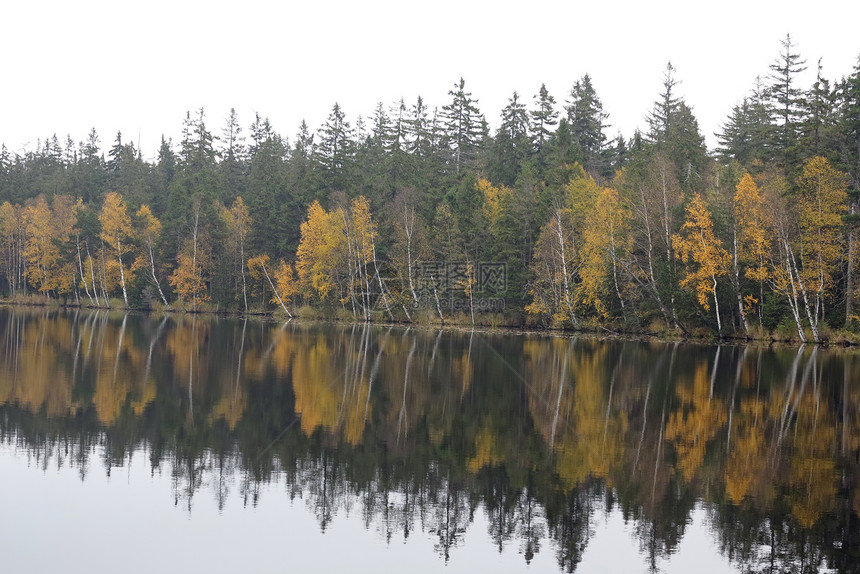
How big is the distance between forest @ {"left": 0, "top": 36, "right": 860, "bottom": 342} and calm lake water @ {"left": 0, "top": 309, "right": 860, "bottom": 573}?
68.7ft

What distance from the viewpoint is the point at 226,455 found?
15477 millimetres

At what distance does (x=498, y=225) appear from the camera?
65188 millimetres

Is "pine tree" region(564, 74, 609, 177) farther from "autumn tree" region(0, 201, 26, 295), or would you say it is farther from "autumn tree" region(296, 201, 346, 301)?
"autumn tree" region(0, 201, 26, 295)

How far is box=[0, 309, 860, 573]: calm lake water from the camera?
10.8 meters

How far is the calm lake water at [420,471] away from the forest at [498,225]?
20.9 m

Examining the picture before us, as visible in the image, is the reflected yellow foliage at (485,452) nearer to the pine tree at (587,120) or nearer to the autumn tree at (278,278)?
the autumn tree at (278,278)

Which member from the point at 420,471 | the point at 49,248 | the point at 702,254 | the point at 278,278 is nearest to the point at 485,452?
the point at 420,471

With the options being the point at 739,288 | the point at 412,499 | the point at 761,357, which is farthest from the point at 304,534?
the point at 739,288

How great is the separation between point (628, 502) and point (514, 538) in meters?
2.58

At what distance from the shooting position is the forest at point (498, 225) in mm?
47781

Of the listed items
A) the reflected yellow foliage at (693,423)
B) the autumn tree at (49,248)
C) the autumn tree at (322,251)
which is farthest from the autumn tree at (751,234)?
the autumn tree at (49,248)

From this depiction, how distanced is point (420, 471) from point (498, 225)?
51675 mm

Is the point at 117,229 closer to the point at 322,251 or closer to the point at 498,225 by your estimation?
the point at 322,251

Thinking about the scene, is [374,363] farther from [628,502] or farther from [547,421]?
[628,502]
